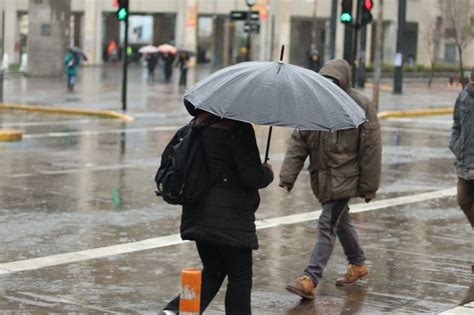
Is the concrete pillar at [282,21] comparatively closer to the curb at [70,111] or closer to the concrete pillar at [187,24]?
the concrete pillar at [187,24]

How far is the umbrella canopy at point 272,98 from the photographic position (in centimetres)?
653

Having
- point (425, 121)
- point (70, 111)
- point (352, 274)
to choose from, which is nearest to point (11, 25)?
point (70, 111)

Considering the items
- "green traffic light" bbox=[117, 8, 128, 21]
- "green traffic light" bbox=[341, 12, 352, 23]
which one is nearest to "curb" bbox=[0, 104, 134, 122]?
"green traffic light" bbox=[117, 8, 128, 21]

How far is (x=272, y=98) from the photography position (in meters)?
6.67

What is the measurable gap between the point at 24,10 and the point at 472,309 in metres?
66.6

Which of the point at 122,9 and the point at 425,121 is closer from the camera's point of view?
the point at 122,9

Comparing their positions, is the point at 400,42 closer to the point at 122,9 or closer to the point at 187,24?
the point at 122,9

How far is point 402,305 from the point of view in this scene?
864cm

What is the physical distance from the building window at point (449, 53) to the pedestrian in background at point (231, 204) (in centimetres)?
7248

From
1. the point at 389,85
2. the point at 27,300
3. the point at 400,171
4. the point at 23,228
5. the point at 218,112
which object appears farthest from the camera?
the point at 389,85

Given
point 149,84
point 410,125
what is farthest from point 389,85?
point 410,125

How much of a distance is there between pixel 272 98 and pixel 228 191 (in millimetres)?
615

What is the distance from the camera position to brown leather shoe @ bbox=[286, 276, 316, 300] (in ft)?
28.2

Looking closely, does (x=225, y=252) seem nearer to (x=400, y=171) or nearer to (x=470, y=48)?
(x=400, y=171)
